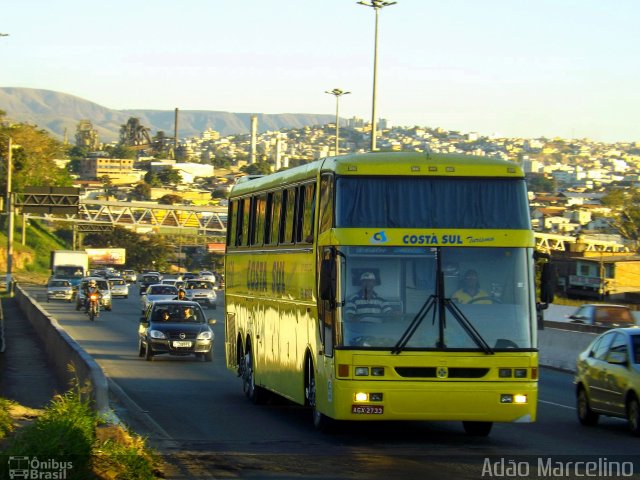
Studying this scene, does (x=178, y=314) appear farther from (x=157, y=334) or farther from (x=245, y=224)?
(x=245, y=224)

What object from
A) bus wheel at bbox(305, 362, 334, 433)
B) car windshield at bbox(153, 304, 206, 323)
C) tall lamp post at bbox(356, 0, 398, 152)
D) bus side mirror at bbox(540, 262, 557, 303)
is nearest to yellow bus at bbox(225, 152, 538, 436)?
bus side mirror at bbox(540, 262, 557, 303)

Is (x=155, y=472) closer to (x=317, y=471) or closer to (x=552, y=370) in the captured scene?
(x=317, y=471)

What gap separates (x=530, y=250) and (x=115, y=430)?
544cm

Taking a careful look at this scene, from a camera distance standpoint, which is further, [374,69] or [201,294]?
[201,294]

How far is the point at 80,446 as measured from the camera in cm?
998

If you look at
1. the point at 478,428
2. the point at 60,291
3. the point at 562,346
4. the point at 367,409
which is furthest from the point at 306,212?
the point at 60,291

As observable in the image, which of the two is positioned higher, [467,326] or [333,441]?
[467,326]

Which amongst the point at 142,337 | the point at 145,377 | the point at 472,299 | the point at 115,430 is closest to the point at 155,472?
the point at 115,430

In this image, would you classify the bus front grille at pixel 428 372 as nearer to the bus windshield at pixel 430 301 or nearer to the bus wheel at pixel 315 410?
the bus windshield at pixel 430 301

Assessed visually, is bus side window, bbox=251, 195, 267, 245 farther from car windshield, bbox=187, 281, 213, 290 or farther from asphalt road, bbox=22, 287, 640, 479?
car windshield, bbox=187, 281, 213, 290
